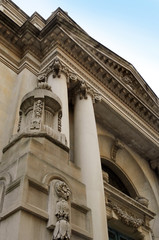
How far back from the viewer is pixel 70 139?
33.1 feet

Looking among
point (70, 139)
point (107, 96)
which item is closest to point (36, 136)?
point (70, 139)

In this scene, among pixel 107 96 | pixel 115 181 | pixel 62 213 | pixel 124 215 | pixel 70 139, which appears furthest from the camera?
pixel 115 181

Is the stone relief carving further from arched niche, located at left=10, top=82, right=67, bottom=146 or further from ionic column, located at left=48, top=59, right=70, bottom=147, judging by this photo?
arched niche, located at left=10, top=82, right=67, bottom=146

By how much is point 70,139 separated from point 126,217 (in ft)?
11.3

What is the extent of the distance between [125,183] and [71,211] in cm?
839

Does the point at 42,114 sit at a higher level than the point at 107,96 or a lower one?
lower

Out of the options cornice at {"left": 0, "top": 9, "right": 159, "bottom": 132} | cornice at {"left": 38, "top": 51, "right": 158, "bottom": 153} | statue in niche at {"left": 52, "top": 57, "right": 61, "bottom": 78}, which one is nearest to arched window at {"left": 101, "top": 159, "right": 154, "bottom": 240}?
cornice at {"left": 38, "top": 51, "right": 158, "bottom": 153}

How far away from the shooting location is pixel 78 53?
38.0 feet

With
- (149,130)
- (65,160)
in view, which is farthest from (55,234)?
(149,130)

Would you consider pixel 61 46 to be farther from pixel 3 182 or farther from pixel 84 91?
pixel 3 182

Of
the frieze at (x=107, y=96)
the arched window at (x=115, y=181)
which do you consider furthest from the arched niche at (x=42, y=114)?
the arched window at (x=115, y=181)

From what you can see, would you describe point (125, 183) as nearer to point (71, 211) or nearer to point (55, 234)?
point (71, 211)

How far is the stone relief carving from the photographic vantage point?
33.1ft

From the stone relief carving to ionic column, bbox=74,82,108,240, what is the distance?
2.54 metres
